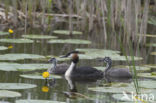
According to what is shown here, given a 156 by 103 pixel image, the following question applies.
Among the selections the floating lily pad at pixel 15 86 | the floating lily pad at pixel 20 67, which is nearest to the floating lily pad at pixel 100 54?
the floating lily pad at pixel 20 67

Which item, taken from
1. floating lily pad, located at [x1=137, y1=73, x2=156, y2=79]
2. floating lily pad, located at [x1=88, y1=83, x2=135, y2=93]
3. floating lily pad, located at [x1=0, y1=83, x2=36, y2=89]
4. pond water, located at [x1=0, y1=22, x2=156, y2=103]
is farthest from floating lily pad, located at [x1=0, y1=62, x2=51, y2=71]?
floating lily pad, located at [x1=137, y1=73, x2=156, y2=79]

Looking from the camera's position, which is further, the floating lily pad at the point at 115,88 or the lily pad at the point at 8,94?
the floating lily pad at the point at 115,88

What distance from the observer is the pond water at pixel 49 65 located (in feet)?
20.9

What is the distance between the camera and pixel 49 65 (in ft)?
28.5

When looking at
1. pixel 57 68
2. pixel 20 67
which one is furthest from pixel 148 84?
pixel 20 67

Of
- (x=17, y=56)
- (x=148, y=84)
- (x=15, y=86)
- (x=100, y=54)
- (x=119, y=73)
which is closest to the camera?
(x=15, y=86)

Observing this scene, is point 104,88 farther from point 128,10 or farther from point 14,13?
point 14,13

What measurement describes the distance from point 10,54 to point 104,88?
3078 millimetres

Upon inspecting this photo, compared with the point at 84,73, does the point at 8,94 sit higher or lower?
higher

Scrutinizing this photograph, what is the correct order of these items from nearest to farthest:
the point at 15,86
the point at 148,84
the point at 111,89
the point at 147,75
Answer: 1. the point at 15,86
2. the point at 111,89
3. the point at 148,84
4. the point at 147,75

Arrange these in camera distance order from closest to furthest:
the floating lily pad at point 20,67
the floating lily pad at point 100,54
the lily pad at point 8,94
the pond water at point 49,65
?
the lily pad at point 8,94, the pond water at point 49,65, the floating lily pad at point 20,67, the floating lily pad at point 100,54

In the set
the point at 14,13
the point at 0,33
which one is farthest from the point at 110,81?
the point at 14,13

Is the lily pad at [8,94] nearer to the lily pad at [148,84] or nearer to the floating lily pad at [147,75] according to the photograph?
the lily pad at [148,84]

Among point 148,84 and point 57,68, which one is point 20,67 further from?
point 148,84
